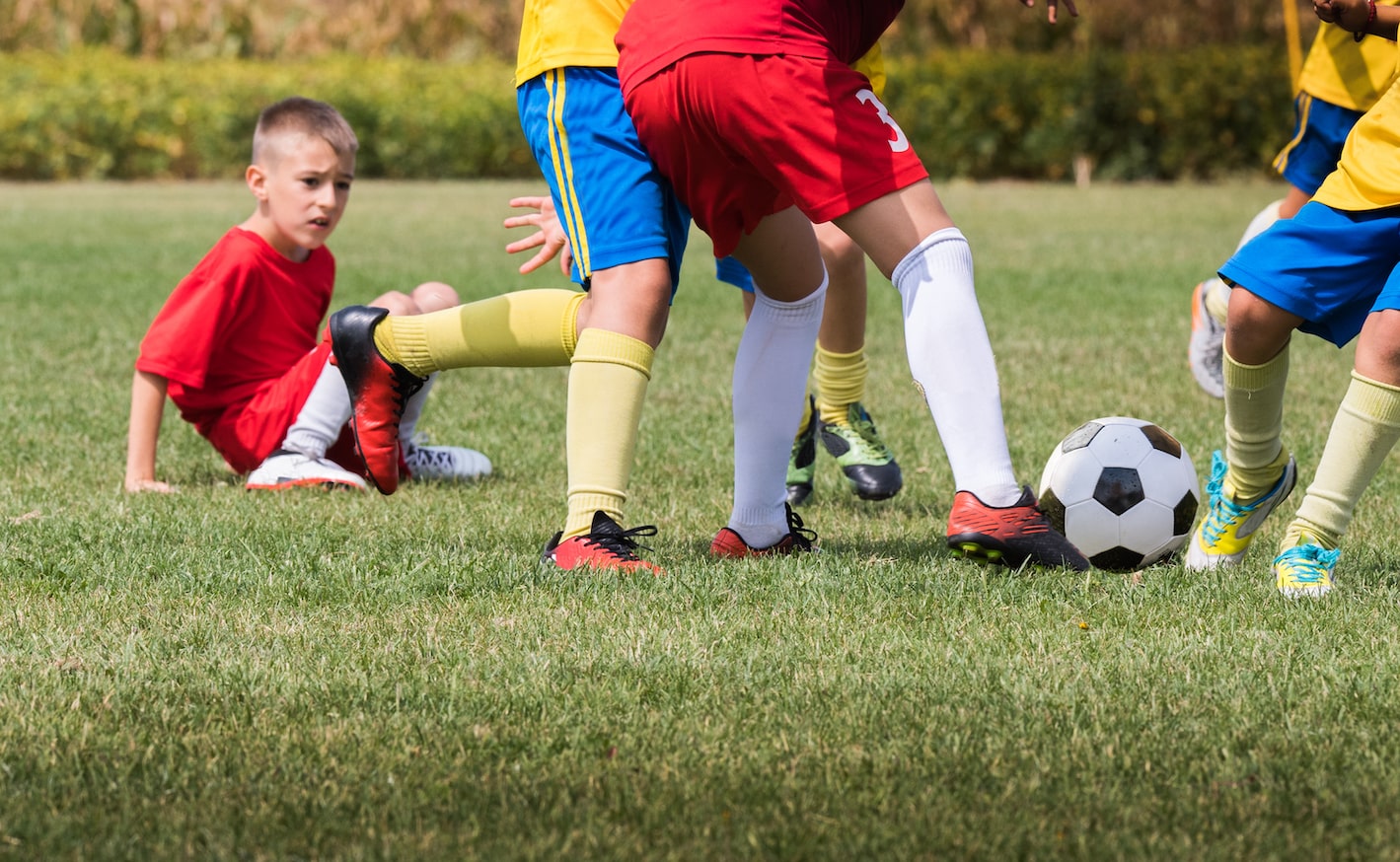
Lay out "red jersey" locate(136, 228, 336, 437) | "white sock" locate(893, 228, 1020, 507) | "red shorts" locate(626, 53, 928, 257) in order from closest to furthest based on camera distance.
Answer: "red shorts" locate(626, 53, 928, 257) < "white sock" locate(893, 228, 1020, 507) < "red jersey" locate(136, 228, 336, 437)

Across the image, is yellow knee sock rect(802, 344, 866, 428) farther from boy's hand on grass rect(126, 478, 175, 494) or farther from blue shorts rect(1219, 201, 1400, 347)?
boy's hand on grass rect(126, 478, 175, 494)

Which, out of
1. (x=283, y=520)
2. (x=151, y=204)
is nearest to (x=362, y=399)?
(x=283, y=520)

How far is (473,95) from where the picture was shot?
23.3m

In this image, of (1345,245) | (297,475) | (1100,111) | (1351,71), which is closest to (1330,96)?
(1351,71)

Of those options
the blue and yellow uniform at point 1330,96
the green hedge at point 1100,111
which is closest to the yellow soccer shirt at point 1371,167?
the blue and yellow uniform at point 1330,96

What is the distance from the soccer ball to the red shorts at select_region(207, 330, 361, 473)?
2166mm

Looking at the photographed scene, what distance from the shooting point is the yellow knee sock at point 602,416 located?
3.29 meters

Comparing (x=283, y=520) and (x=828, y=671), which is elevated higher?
(x=828, y=671)

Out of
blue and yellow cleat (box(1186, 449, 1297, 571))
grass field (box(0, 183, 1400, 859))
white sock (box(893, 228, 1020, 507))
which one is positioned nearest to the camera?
grass field (box(0, 183, 1400, 859))

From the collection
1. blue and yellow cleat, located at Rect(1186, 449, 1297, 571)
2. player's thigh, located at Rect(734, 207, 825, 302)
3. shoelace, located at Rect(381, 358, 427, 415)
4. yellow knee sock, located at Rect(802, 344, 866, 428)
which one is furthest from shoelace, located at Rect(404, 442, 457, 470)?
blue and yellow cleat, located at Rect(1186, 449, 1297, 571)

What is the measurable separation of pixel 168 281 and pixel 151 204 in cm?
777

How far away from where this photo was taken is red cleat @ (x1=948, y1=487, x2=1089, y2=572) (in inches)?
120

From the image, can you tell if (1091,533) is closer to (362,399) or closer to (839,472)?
(839,472)

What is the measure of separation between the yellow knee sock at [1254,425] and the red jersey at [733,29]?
1.07 m
